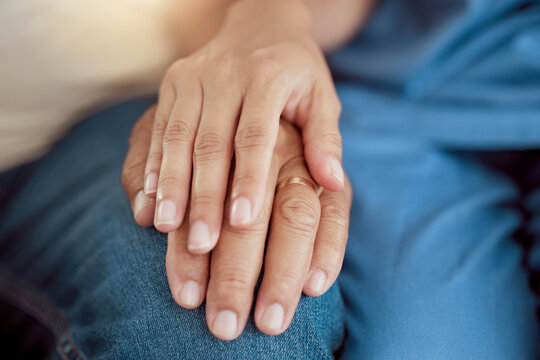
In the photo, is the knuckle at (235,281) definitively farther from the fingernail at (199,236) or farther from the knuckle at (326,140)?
the knuckle at (326,140)

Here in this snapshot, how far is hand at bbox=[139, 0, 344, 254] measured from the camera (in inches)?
18.2

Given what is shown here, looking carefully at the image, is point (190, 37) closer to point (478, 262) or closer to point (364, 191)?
point (364, 191)

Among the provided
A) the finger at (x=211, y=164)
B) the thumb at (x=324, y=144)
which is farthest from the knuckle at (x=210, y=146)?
the thumb at (x=324, y=144)

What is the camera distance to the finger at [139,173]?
1.67 feet

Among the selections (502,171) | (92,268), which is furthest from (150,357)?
(502,171)

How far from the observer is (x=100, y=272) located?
1.84 ft

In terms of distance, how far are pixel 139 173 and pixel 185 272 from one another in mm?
164

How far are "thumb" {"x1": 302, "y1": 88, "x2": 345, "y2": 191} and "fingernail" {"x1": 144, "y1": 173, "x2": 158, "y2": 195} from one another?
0.19 metres

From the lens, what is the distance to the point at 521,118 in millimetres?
629

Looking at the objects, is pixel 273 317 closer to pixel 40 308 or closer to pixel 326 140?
pixel 326 140

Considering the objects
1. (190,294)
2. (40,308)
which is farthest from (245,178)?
(40,308)

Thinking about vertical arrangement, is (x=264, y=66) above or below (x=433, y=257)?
above

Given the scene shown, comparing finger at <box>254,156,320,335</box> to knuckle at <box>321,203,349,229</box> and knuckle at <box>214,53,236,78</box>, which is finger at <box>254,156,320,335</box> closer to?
knuckle at <box>321,203,349,229</box>

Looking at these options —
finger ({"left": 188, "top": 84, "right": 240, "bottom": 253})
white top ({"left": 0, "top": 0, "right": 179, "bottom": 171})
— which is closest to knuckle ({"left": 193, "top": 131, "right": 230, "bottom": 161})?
finger ({"left": 188, "top": 84, "right": 240, "bottom": 253})
